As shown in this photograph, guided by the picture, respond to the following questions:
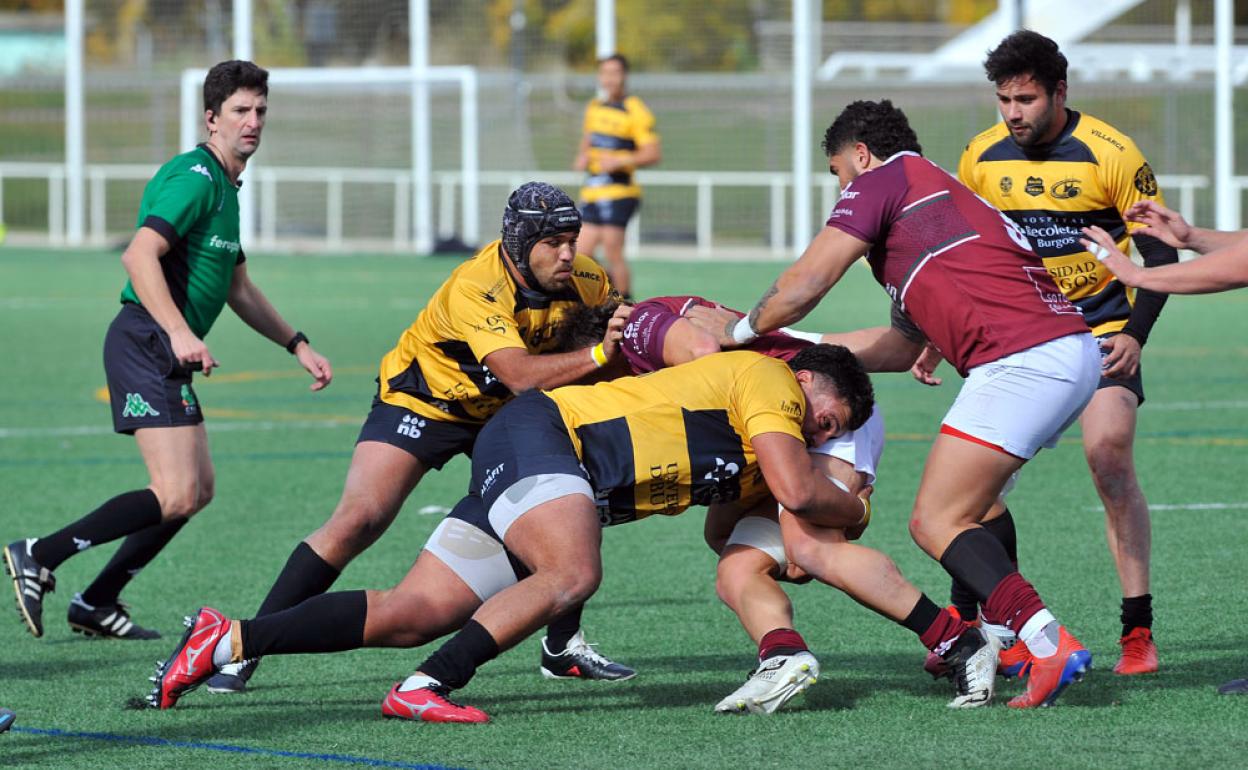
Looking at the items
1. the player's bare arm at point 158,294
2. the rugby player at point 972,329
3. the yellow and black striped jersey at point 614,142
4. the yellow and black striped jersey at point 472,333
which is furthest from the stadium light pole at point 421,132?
the rugby player at point 972,329

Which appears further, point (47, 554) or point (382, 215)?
point (382, 215)

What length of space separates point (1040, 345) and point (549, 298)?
179 cm

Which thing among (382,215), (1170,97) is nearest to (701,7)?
(382,215)

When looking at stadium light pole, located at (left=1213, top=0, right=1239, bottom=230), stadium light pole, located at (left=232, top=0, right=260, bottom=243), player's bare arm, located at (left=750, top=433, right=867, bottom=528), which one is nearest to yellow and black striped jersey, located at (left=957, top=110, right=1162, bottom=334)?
player's bare arm, located at (left=750, top=433, right=867, bottom=528)

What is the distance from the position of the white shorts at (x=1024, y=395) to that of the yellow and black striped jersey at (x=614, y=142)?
1432 cm

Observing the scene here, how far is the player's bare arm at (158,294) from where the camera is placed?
649cm

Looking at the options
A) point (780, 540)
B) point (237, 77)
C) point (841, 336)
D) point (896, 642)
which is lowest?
point (896, 642)

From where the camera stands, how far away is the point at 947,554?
5605 mm

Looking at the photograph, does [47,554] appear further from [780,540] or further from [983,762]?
[983,762]

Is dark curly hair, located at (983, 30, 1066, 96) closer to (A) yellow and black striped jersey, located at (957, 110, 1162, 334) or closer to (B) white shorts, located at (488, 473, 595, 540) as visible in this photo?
(A) yellow and black striped jersey, located at (957, 110, 1162, 334)

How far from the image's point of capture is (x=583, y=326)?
6.30 metres

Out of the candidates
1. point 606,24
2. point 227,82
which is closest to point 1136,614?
point 227,82

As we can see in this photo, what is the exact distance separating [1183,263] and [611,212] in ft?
47.2

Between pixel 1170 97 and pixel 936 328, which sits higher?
pixel 1170 97
